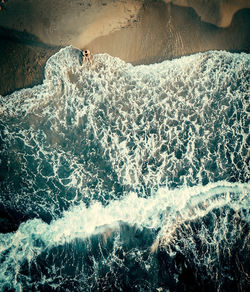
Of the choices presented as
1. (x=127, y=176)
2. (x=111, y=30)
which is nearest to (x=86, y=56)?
(x=111, y=30)

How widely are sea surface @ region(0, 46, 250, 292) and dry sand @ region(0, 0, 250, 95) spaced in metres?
0.21

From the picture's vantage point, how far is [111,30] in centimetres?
364

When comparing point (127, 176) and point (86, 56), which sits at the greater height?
point (86, 56)

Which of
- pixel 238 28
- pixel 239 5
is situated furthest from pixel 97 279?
pixel 239 5

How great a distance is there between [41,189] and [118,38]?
3.17 metres

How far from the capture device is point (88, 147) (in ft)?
12.2

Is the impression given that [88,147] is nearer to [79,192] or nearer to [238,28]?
[79,192]

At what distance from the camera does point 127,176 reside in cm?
371

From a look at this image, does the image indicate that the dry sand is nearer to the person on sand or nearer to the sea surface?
the person on sand

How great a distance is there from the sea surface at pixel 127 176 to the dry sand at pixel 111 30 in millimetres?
213

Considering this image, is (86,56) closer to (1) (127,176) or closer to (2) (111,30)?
(2) (111,30)

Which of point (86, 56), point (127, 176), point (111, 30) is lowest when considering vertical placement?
point (127, 176)

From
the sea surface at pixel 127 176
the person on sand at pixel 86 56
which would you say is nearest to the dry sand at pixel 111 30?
the person on sand at pixel 86 56

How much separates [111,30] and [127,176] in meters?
2.73
